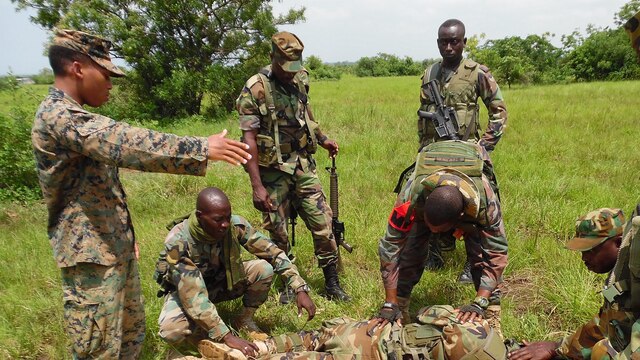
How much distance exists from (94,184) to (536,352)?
2.66m

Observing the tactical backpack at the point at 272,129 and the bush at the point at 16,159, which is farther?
the bush at the point at 16,159

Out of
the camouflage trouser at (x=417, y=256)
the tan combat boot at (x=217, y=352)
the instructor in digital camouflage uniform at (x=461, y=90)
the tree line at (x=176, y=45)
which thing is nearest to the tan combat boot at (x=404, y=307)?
the camouflage trouser at (x=417, y=256)

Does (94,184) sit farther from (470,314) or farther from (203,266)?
(470,314)

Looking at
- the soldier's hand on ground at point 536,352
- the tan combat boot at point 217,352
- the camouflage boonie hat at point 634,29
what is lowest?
the tan combat boot at point 217,352

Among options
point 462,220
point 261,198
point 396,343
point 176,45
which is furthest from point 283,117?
point 176,45

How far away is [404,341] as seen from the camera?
2484 mm

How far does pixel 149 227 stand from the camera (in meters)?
4.87

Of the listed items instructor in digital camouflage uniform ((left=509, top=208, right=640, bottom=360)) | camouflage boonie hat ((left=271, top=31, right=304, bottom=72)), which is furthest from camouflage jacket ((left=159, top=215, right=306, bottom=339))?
instructor in digital camouflage uniform ((left=509, top=208, right=640, bottom=360))

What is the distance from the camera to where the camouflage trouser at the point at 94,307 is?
2.25m

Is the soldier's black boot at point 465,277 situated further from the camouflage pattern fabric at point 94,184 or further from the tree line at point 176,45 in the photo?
the tree line at point 176,45

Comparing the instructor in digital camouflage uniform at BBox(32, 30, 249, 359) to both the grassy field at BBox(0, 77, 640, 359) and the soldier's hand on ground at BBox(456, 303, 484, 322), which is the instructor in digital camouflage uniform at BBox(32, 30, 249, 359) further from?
the soldier's hand on ground at BBox(456, 303, 484, 322)

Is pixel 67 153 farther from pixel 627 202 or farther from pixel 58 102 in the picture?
pixel 627 202

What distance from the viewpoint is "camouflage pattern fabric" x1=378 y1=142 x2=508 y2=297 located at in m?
2.56

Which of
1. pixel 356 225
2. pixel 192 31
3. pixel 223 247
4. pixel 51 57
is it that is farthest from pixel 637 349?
pixel 192 31
